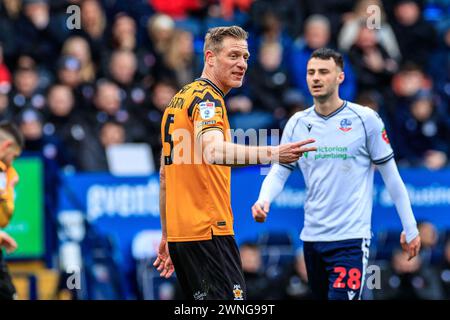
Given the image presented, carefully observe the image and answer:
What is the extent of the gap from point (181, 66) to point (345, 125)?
6.69 metres

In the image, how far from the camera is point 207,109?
7129 millimetres

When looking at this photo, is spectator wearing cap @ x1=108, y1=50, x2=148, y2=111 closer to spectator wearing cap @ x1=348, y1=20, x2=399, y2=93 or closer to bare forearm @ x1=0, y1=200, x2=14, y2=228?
spectator wearing cap @ x1=348, y1=20, x2=399, y2=93

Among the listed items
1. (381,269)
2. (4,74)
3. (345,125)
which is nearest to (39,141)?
(4,74)

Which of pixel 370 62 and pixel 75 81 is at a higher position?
pixel 370 62

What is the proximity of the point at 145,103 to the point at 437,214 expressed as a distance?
14.4 ft

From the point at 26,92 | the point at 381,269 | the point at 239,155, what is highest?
the point at 26,92

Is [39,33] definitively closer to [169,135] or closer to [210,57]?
[210,57]

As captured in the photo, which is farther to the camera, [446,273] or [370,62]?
[370,62]

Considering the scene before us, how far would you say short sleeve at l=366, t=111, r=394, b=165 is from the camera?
9.01m

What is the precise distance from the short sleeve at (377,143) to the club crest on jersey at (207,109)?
231cm

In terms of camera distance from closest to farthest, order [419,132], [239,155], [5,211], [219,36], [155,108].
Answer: [239,155], [219,36], [5,211], [155,108], [419,132]

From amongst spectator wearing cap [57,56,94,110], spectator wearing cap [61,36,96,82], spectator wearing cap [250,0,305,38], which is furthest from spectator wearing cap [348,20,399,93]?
spectator wearing cap [57,56,94,110]

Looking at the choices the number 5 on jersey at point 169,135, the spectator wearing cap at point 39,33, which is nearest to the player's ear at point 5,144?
the number 5 on jersey at point 169,135

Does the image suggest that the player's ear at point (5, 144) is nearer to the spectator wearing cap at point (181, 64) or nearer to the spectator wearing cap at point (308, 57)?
the spectator wearing cap at point (181, 64)
